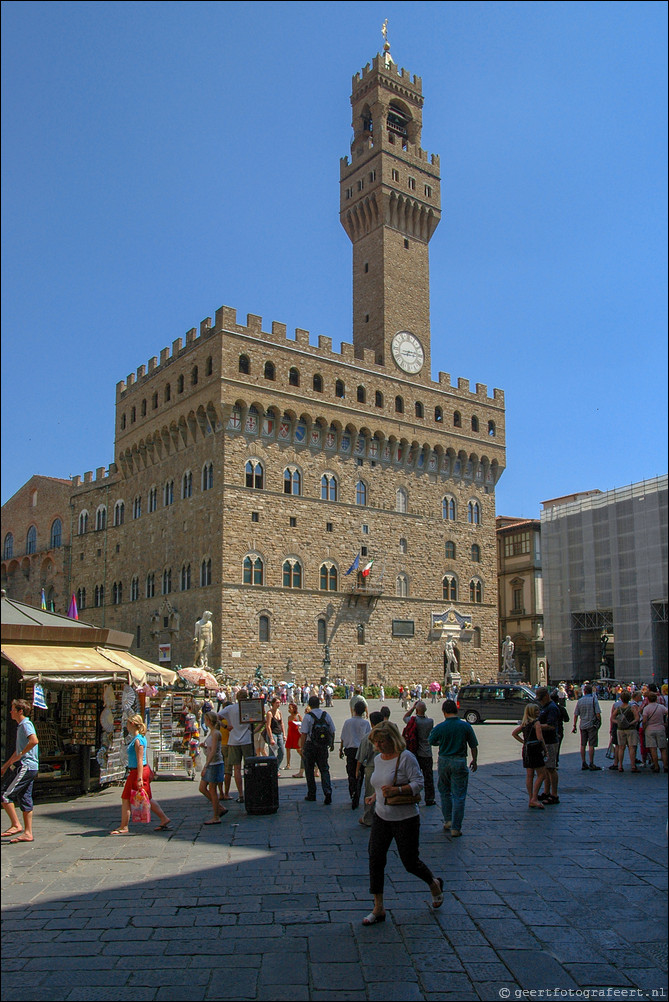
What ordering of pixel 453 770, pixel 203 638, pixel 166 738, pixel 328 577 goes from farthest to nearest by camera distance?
pixel 328 577
pixel 203 638
pixel 166 738
pixel 453 770

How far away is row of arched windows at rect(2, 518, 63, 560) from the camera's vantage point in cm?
5116

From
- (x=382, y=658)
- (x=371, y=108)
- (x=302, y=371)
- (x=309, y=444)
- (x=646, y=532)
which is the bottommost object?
(x=382, y=658)

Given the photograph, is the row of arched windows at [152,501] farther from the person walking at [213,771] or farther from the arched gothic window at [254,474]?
the person walking at [213,771]

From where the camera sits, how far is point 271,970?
4746 millimetres

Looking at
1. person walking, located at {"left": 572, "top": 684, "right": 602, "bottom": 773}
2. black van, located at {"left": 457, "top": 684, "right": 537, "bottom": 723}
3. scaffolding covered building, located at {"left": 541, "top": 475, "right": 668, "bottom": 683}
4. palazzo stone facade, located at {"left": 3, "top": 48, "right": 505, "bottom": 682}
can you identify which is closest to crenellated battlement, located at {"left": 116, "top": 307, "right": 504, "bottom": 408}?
palazzo stone facade, located at {"left": 3, "top": 48, "right": 505, "bottom": 682}

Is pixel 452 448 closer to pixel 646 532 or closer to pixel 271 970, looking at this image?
pixel 646 532

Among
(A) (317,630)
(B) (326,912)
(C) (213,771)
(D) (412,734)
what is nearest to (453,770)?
(D) (412,734)

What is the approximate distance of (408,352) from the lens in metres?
42.6

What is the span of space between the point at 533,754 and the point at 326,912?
4944mm

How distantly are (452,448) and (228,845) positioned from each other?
3632 centimetres

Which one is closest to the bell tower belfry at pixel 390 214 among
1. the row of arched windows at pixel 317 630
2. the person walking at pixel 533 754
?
the row of arched windows at pixel 317 630

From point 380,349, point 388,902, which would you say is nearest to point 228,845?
point 388,902

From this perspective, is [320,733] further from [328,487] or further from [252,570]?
[328,487]

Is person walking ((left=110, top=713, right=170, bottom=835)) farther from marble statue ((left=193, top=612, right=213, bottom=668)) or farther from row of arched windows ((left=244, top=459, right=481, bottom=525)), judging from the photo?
row of arched windows ((left=244, top=459, right=481, bottom=525))
